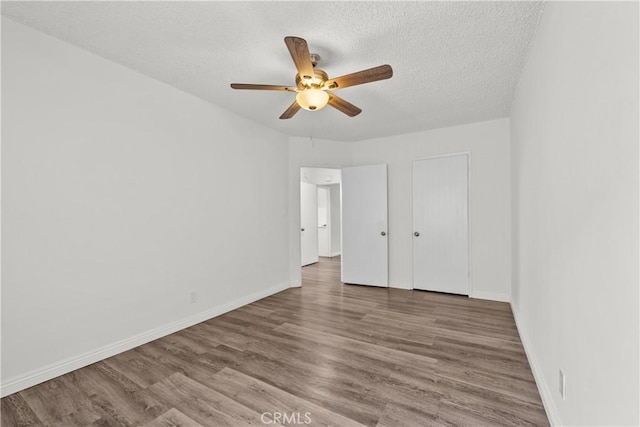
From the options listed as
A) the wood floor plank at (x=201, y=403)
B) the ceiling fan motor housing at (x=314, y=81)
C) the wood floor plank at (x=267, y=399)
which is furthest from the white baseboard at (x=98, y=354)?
the ceiling fan motor housing at (x=314, y=81)

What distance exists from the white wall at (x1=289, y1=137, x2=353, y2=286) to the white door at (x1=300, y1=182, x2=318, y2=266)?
206 centimetres

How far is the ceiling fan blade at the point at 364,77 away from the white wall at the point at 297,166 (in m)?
2.57

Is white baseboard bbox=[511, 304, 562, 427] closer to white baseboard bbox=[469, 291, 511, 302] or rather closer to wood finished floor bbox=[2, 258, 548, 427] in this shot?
wood finished floor bbox=[2, 258, 548, 427]

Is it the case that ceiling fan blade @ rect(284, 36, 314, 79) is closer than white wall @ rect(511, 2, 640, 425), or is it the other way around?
white wall @ rect(511, 2, 640, 425)

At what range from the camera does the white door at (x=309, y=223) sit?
22.8 feet

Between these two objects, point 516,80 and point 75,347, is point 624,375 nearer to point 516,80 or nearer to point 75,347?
point 516,80

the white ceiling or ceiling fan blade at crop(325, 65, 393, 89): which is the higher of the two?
the white ceiling

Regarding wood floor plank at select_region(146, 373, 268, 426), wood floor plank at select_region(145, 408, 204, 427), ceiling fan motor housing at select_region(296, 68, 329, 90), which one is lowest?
wood floor plank at select_region(145, 408, 204, 427)

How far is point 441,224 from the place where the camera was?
4367mm

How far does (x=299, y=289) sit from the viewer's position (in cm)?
463

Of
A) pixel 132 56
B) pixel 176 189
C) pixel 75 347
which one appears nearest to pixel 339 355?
pixel 75 347

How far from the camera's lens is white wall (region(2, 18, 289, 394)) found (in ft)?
6.54

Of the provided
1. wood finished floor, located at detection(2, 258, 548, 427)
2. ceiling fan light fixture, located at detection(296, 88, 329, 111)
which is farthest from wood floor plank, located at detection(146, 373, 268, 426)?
ceiling fan light fixture, located at detection(296, 88, 329, 111)

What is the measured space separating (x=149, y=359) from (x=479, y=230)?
4228 mm
